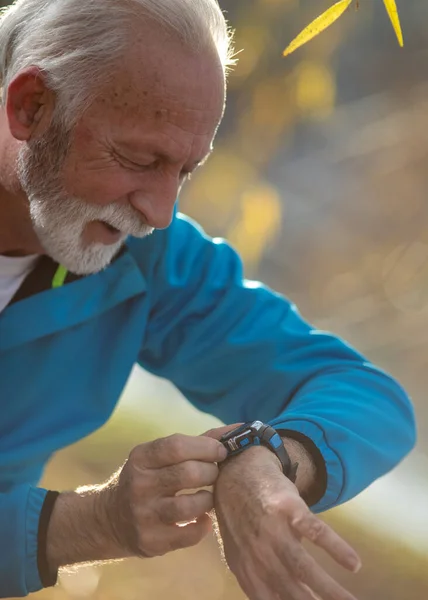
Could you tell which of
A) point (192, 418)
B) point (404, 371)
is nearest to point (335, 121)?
point (404, 371)

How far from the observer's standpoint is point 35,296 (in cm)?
186

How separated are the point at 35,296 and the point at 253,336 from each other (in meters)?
0.49

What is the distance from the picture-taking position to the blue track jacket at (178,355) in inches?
73.4

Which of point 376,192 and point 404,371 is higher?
point 376,192

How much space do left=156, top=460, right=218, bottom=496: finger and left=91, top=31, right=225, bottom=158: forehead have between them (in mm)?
576

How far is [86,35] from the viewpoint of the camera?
5.35 ft

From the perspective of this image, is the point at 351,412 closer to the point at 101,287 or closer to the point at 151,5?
the point at 101,287

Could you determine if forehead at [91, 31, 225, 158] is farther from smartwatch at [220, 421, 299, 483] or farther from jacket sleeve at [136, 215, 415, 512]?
smartwatch at [220, 421, 299, 483]

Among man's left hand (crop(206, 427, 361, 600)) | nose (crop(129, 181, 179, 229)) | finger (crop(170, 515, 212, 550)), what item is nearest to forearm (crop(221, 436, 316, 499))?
man's left hand (crop(206, 427, 361, 600))

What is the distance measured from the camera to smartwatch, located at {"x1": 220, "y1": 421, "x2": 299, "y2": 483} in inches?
60.6

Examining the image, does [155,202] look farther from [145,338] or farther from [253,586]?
[253,586]

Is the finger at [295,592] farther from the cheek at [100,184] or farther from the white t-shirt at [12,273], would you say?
the white t-shirt at [12,273]

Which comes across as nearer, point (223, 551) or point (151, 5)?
point (223, 551)

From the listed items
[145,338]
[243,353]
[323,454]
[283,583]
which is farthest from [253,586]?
[145,338]
